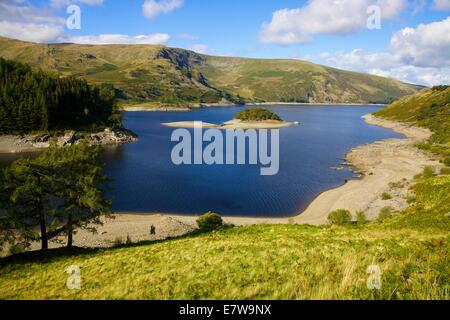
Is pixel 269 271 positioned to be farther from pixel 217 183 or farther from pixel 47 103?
pixel 47 103

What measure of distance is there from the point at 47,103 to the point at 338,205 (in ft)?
390

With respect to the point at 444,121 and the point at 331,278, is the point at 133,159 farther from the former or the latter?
the point at 444,121

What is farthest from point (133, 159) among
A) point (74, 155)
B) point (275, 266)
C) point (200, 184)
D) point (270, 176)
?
point (275, 266)

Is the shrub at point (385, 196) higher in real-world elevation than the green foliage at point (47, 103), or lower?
lower

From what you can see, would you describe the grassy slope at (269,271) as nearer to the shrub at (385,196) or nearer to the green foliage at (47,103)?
the shrub at (385,196)

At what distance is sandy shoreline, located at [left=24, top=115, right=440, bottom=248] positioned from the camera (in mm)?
53781

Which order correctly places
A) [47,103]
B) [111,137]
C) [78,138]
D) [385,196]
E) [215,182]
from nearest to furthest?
1. [385,196]
2. [215,182]
3. [47,103]
4. [78,138]
5. [111,137]

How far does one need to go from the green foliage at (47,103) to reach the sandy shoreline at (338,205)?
3397 inches

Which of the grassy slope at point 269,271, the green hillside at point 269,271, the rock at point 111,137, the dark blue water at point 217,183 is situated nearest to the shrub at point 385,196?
the dark blue water at point 217,183

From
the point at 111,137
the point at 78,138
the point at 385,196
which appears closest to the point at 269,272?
the point at 385,196

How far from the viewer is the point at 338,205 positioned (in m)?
70.6

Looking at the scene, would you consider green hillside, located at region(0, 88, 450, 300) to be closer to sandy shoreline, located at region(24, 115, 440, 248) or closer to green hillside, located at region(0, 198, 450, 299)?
green hillside, located at region(0, 198, 450, 299)

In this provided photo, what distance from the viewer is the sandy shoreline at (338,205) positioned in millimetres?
53781

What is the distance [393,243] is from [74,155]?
31259 millimetres
